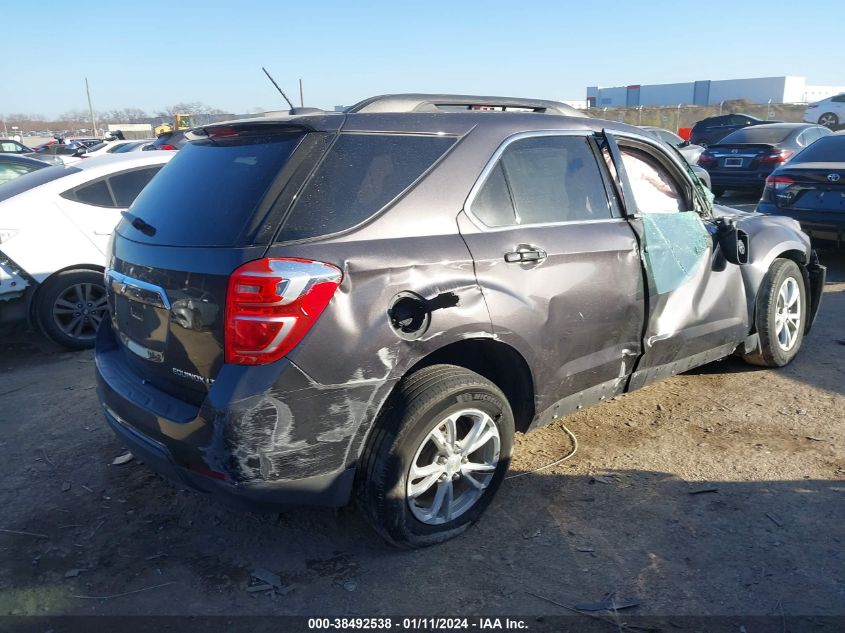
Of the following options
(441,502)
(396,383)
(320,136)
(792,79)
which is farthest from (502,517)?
(792,79)

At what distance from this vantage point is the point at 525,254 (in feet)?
10.2

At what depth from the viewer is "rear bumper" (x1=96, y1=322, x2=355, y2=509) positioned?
247cm

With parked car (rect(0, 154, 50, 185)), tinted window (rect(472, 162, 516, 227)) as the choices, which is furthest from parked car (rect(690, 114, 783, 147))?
tinted window (rect(472, 162, 516, 227))

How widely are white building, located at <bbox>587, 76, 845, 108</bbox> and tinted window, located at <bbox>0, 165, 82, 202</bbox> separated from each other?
52.4 m

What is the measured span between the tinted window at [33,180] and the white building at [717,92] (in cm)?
5240

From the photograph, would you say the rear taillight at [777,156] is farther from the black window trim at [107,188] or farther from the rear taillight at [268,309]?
the rear taillight at [268,309]

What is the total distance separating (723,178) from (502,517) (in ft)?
36.4

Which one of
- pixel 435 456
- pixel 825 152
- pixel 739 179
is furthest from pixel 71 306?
pixel 739 179

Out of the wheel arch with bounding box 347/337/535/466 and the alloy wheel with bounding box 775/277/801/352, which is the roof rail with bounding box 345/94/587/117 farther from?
the alloy wheel with bounding box 775/277/801/352

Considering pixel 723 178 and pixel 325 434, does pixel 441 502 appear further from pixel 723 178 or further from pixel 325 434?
pixel 723 178

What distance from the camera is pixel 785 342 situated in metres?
4.97

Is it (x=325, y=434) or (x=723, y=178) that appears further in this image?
(x=723, y=178)

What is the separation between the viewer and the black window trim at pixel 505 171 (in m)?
3.02

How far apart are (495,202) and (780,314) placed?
2.87m
